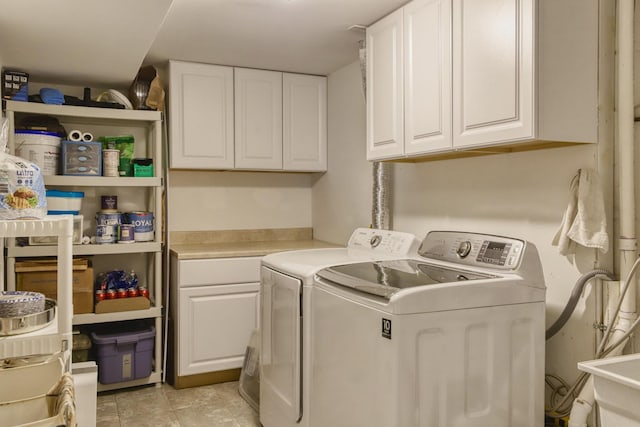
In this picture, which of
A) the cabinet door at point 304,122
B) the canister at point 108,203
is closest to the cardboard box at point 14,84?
the canister at point 108,203

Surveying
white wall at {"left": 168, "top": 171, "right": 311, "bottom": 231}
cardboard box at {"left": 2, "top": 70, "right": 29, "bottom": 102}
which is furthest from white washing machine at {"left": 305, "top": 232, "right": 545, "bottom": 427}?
cardboard box at {"left": 2, "top": 70, "right": 29, "bottom": 102}

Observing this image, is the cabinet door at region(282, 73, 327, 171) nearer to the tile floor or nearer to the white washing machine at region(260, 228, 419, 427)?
the white washing machine at region(260, 228, 419, 427)

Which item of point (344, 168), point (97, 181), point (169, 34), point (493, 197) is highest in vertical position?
point (169, 34)

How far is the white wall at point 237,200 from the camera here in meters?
3.61

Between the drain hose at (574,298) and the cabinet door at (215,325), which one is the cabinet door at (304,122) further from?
the drain hose at (574,298)

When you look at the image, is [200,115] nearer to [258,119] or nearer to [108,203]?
[258,119]

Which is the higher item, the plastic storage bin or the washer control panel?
the washer control panel

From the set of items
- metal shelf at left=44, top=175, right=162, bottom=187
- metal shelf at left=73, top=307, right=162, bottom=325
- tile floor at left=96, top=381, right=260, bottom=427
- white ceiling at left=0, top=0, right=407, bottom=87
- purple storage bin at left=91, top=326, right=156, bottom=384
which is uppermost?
white ceiling at left=0, top=0, right=407, bottom=87

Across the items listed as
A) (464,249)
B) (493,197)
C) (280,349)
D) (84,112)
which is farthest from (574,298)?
(84,112)

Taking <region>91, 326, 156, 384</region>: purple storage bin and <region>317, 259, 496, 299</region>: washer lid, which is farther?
<region>91, 326, 156, 384</region>: purple storage bin

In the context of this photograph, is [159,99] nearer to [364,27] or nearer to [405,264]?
[364,27]

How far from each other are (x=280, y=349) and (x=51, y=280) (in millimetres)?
1499

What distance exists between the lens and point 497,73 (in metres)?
1.83

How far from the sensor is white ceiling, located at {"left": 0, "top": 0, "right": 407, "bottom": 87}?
195 centimetres
